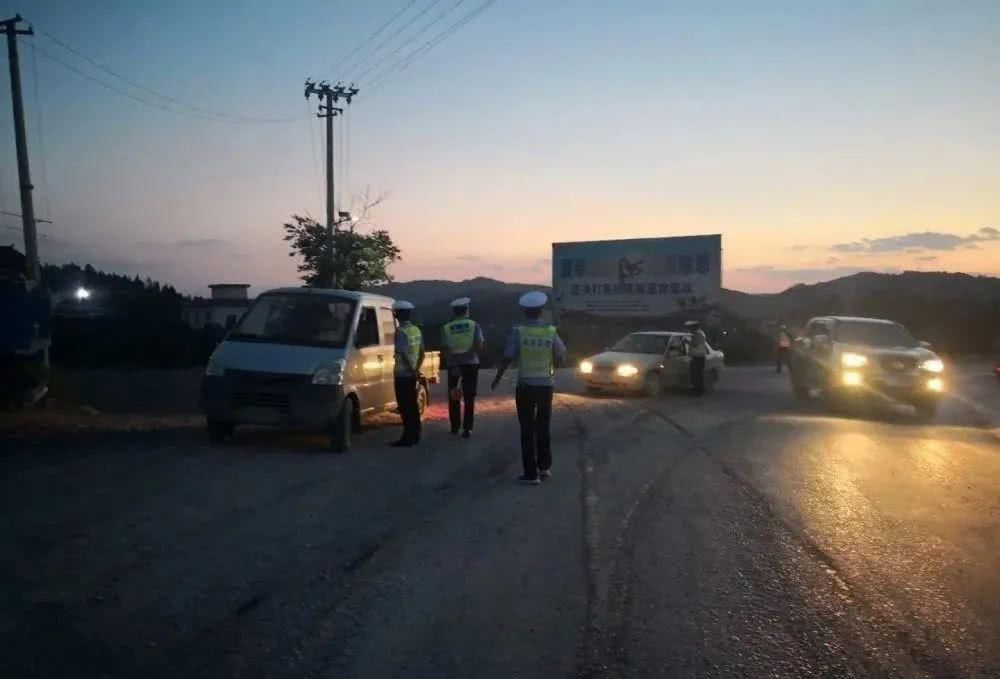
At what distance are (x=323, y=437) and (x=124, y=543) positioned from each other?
6.08 meters

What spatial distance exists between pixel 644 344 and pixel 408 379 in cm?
1197

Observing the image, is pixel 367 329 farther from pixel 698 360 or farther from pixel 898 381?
pixel 698 360

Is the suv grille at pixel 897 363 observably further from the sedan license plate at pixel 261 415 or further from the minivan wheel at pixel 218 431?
the minivan wheel at pixel 218 431

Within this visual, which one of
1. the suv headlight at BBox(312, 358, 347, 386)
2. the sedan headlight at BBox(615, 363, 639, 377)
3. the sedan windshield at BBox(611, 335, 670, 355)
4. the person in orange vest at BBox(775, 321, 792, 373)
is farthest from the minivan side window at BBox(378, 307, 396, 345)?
the person in orange vest at BBox(775, 321, 792, 373)

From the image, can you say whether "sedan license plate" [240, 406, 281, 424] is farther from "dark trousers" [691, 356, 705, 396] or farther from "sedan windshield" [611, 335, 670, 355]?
"dark trousers" [691, 356, 705, 396]

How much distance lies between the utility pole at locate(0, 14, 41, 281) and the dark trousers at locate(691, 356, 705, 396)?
1564 cm

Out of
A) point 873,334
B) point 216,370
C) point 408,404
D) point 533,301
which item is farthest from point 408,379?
point 873,334

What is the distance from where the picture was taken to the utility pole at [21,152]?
20.4m

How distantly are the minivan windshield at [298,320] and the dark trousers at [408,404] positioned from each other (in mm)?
944

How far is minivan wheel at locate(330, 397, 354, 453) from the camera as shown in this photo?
1100cm

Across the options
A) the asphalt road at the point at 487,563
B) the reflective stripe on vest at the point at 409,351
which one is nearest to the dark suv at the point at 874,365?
the asphalt road at the point at 487,563

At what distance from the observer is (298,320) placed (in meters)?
11.9

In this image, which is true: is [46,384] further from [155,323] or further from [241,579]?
[155,323]

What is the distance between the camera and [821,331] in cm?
1992
